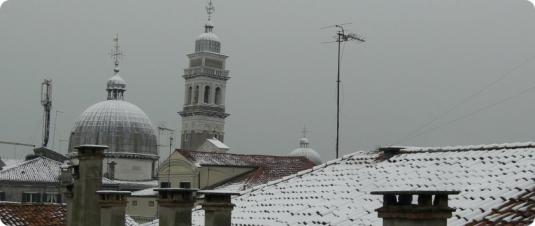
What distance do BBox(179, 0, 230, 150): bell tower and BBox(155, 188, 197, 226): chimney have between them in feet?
183

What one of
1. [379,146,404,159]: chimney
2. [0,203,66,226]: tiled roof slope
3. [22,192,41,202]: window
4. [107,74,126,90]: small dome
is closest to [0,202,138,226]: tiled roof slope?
[0,203,66,226]: tiled roof slope

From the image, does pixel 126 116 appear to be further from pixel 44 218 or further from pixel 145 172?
pixel 44 218

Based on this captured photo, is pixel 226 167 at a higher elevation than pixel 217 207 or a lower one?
higher

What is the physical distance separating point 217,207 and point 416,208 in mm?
3973

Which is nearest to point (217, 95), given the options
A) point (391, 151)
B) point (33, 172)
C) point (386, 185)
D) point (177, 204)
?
point (33, 172)

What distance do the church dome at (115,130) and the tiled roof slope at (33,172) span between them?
678 centimetres

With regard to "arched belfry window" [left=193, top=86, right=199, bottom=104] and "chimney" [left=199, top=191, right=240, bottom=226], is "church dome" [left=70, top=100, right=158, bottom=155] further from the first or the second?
"chimney" [left=199, top=191, right=240, bottom=226]

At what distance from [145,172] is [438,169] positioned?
4703cm

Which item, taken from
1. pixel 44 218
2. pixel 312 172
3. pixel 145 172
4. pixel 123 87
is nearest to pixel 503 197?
pixel 312 172

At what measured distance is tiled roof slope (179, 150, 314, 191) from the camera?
3236cm

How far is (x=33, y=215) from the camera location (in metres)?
16.2

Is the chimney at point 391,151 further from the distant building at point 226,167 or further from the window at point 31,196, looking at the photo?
the window at point 31,196

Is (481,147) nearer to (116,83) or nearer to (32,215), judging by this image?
(32,215)

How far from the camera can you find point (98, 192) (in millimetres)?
11188
